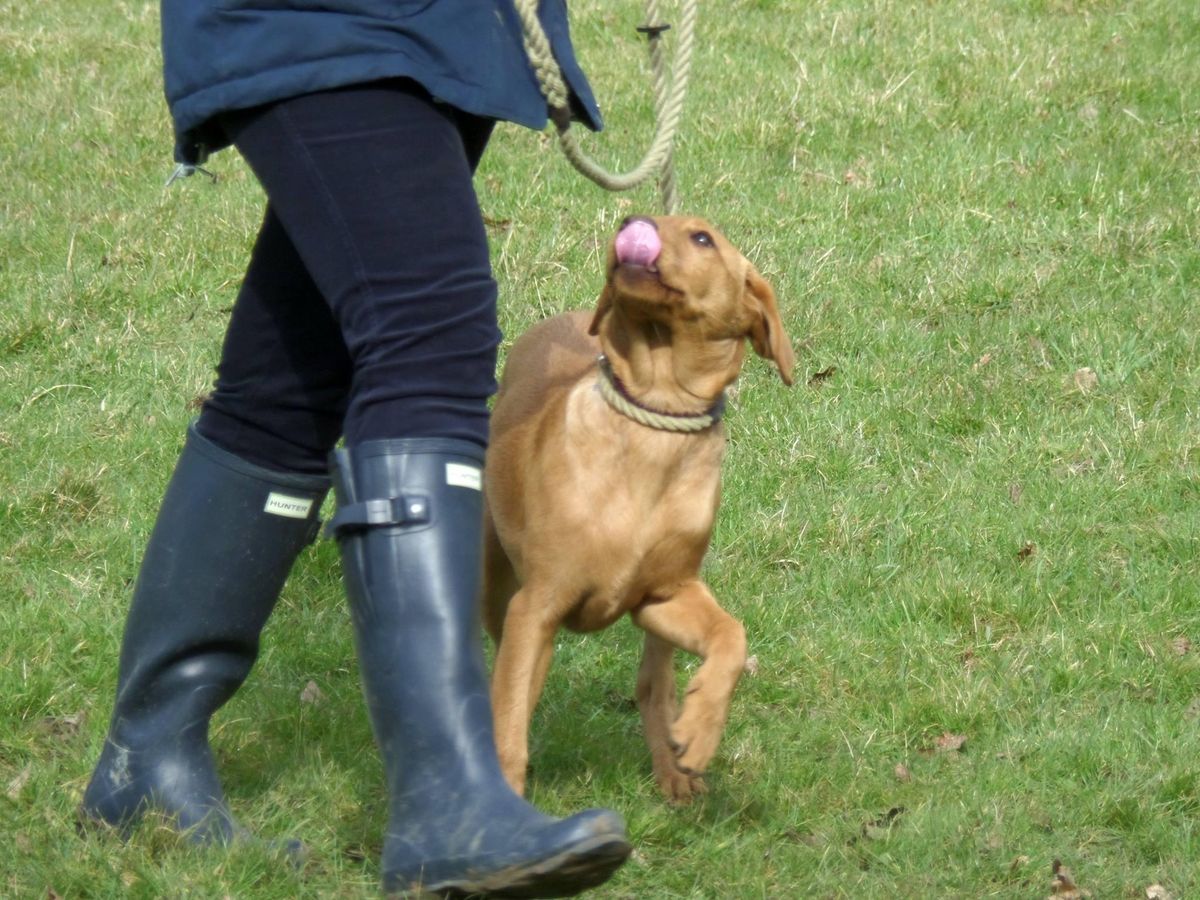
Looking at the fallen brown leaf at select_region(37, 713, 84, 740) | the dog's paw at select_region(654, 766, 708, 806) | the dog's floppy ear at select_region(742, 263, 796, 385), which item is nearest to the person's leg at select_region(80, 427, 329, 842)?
the fallen brown leaf at select_region(37, 713, 84, 740)

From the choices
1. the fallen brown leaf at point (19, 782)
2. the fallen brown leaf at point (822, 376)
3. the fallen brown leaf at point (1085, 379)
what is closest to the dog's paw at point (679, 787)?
the fallen brown leaf at point (19, 782)

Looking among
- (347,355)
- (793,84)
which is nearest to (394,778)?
(347,355)

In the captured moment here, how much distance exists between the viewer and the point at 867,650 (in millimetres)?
4406

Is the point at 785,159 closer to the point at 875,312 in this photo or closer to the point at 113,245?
the point at 875,312

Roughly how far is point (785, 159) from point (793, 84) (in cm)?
75

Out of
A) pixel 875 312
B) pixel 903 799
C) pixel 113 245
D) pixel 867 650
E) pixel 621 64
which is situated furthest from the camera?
pixel 621 64

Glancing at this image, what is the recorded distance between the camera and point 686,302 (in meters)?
3.71

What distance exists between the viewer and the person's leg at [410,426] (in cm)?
253

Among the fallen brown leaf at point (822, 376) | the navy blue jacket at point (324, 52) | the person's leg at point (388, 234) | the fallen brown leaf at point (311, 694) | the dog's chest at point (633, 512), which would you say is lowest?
the fallen brown leaf at point (311, 694)

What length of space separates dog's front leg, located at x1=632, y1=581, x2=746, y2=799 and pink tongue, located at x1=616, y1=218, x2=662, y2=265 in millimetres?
708

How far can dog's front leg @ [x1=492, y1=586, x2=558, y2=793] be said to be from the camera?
3.46 meters

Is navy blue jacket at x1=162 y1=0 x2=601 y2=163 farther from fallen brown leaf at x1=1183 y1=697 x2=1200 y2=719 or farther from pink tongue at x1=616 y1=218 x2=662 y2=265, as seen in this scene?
fallen brown leaf at x1=1183 y1=697 x2=1200 y2=719

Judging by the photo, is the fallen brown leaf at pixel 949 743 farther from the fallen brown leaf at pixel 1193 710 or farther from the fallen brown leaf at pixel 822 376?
the fallen brown leaf at pixel 822 376

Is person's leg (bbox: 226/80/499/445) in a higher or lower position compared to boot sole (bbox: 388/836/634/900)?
higher
